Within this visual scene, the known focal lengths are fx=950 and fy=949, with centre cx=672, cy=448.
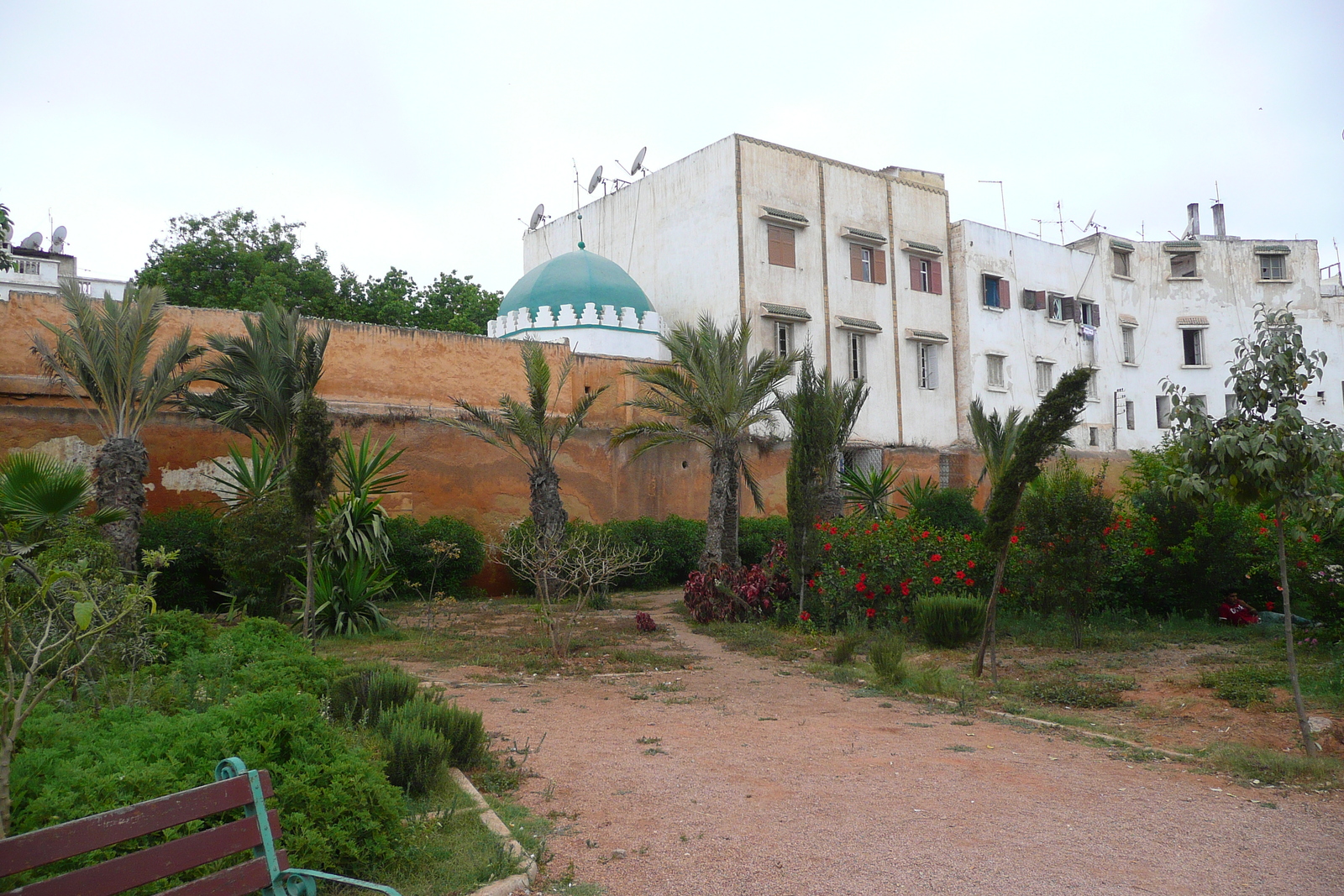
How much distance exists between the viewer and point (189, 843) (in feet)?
9.48

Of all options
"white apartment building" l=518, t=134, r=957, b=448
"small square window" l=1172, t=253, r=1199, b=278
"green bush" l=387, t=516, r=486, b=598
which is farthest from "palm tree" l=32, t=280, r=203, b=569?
"small square window" l=1172, t=253, r=1199, b=278

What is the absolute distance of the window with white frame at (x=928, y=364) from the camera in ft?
92.9

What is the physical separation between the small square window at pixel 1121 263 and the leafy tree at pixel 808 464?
75.7 ft

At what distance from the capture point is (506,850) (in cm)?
443

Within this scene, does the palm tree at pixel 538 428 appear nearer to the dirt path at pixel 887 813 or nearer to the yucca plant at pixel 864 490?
the yucca plant at pixel 864 490

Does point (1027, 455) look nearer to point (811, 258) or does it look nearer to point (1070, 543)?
point (1070, 543)

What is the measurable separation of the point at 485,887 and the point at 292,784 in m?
0.93

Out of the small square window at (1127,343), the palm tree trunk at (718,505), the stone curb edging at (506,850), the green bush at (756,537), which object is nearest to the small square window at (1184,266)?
the small square window at (1127,343)

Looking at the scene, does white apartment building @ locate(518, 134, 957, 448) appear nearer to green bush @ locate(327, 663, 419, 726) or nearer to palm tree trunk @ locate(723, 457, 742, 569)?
palm tree trunk @ locate(723, 457, 742, 569)

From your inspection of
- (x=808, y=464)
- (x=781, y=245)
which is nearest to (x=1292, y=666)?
(x=808, y=464)

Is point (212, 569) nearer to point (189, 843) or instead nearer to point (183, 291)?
point (189, 843)

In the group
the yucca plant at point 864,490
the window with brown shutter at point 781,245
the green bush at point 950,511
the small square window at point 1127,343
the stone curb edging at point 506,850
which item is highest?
the window with brown shutter at point 781,245

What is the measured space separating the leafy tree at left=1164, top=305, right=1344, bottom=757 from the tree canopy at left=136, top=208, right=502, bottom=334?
73.4 ft

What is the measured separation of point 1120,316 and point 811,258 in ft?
47.1
